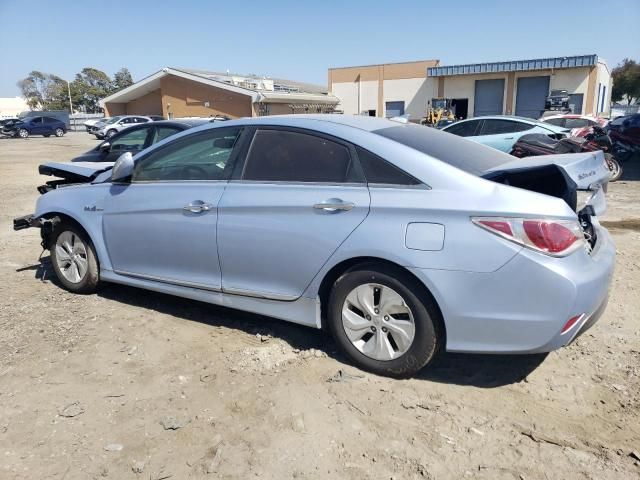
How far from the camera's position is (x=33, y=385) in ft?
10.9

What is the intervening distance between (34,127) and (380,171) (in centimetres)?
4326

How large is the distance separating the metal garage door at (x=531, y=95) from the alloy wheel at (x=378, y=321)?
40.0 meters

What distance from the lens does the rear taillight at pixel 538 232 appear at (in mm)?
2719

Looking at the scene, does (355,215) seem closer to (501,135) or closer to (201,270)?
(201,270)

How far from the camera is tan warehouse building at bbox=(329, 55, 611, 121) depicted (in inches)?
1473

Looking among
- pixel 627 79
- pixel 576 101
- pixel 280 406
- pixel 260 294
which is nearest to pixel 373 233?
pixel 260 294

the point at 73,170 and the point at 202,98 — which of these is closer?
the point at 73,170

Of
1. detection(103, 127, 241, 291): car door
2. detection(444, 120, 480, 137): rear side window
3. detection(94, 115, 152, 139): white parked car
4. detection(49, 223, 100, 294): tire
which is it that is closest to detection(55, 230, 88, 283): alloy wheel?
detection(49, 223, 100, 294): tire

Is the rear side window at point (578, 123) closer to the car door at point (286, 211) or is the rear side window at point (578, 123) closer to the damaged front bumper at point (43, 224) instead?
the car door at point (286, 211)

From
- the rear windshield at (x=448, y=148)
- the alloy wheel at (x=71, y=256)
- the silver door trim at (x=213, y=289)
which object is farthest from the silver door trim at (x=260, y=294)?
the alloy wheel at (x=71, y=256)

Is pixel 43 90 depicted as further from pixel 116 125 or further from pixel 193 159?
pixel 193 159

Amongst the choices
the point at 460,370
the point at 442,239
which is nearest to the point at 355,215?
the point at 442,239

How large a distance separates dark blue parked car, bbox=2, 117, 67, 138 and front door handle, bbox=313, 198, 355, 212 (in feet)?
140

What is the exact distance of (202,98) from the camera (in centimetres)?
3934
